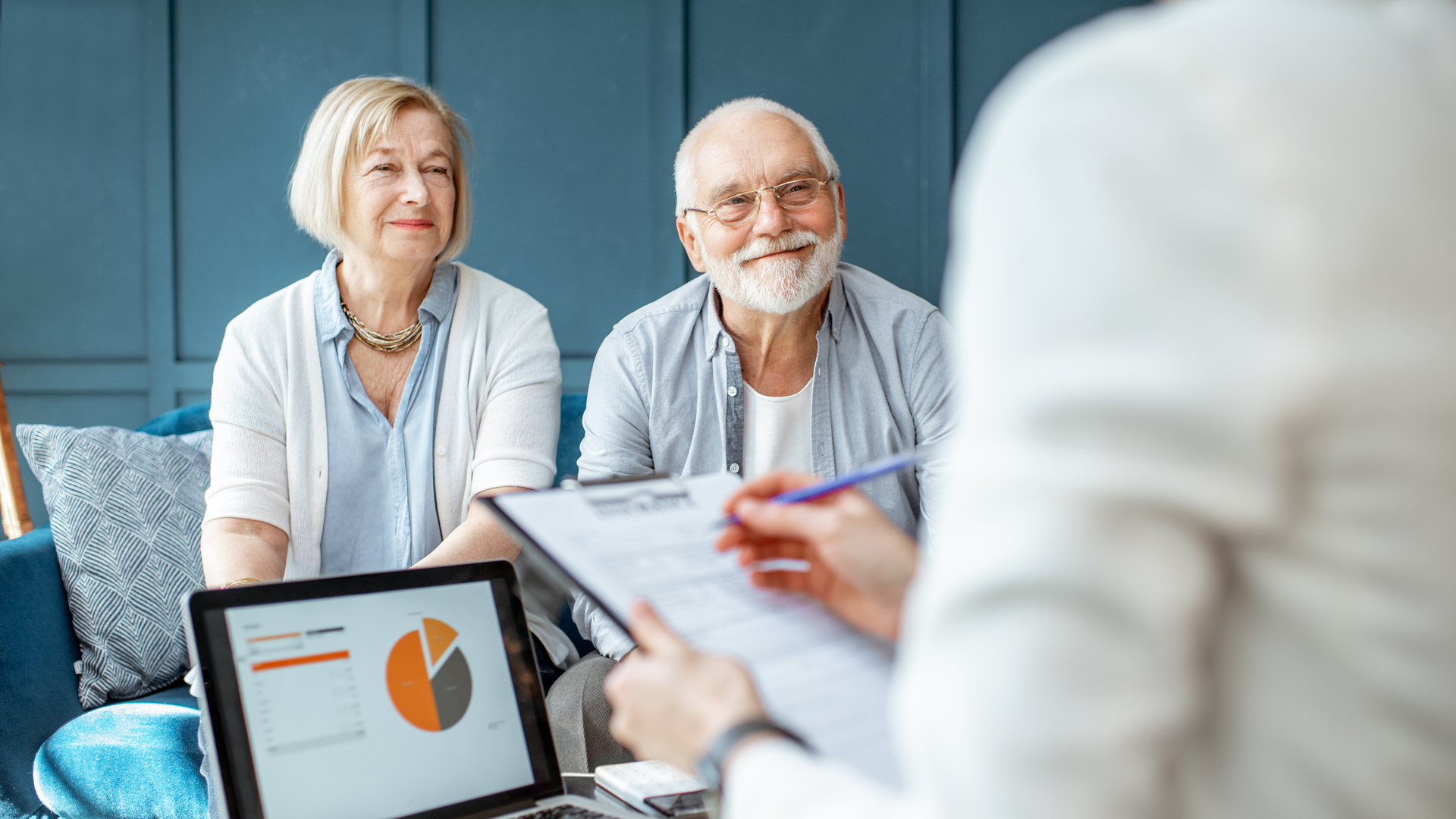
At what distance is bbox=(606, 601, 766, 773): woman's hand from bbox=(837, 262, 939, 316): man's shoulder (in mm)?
1392

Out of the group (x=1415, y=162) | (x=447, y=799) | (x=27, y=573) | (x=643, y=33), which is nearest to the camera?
(x=1415, y=162)

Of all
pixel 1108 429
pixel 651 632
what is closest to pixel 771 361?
pixel 651 632

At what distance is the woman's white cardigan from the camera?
5.65 feet

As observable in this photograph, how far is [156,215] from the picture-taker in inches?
118

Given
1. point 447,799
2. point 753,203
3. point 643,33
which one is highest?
point 643,33

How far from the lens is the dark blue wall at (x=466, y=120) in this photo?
9.71 feet

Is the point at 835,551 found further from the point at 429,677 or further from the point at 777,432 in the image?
the point at 777,432

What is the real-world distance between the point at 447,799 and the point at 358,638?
0.59ft

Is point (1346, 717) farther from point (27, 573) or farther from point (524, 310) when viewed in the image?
point (27, 573)

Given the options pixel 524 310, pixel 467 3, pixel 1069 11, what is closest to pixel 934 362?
pixel 524 310

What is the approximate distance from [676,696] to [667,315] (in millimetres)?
1423

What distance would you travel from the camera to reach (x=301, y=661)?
94 cm

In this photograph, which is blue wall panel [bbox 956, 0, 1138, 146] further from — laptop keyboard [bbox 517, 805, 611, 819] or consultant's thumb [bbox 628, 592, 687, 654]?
consultant's thumb [bbox 628, 592, 687, 654]

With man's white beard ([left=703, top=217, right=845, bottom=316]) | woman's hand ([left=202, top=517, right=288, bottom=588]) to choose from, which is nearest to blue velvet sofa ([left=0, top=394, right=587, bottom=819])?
woman's hand ([left=202, top=517, right=288, bottom=588])
